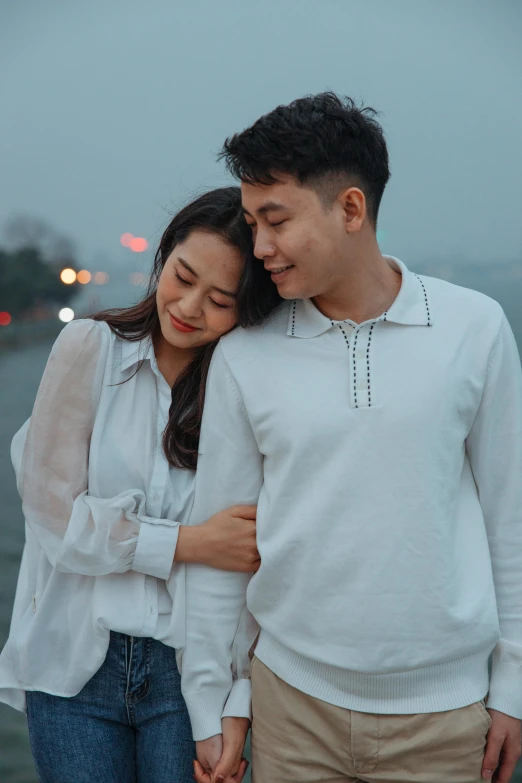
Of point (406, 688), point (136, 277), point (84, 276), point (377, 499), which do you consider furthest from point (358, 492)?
point (84, 276)

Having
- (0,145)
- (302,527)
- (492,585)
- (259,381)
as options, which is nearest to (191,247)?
(259,381)

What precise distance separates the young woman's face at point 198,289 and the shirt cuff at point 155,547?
30 cm

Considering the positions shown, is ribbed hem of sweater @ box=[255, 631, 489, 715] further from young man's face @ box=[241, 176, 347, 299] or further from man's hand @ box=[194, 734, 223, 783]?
young man's face @ box=[241, 176, 347, 299]

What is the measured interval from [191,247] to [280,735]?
0.77 m

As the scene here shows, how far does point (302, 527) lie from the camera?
4.02 feet

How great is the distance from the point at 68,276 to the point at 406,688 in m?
1.53

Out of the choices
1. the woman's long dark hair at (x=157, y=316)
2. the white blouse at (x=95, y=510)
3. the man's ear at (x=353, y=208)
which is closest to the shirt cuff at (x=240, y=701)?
the white blouse at (x=95, y=510)

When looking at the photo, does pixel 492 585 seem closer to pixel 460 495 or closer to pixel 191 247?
pixel 460 495

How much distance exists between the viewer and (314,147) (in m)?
1.19

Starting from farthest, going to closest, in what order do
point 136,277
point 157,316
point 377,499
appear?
1. point 136,277
2. point 157,316
3. point 377,499

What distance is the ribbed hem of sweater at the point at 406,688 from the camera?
1.20 meters

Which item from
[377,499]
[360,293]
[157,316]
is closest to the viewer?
[377,499]

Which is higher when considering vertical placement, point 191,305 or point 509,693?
point 191,305

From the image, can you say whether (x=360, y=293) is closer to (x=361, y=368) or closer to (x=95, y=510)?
(x=361, y=368)
